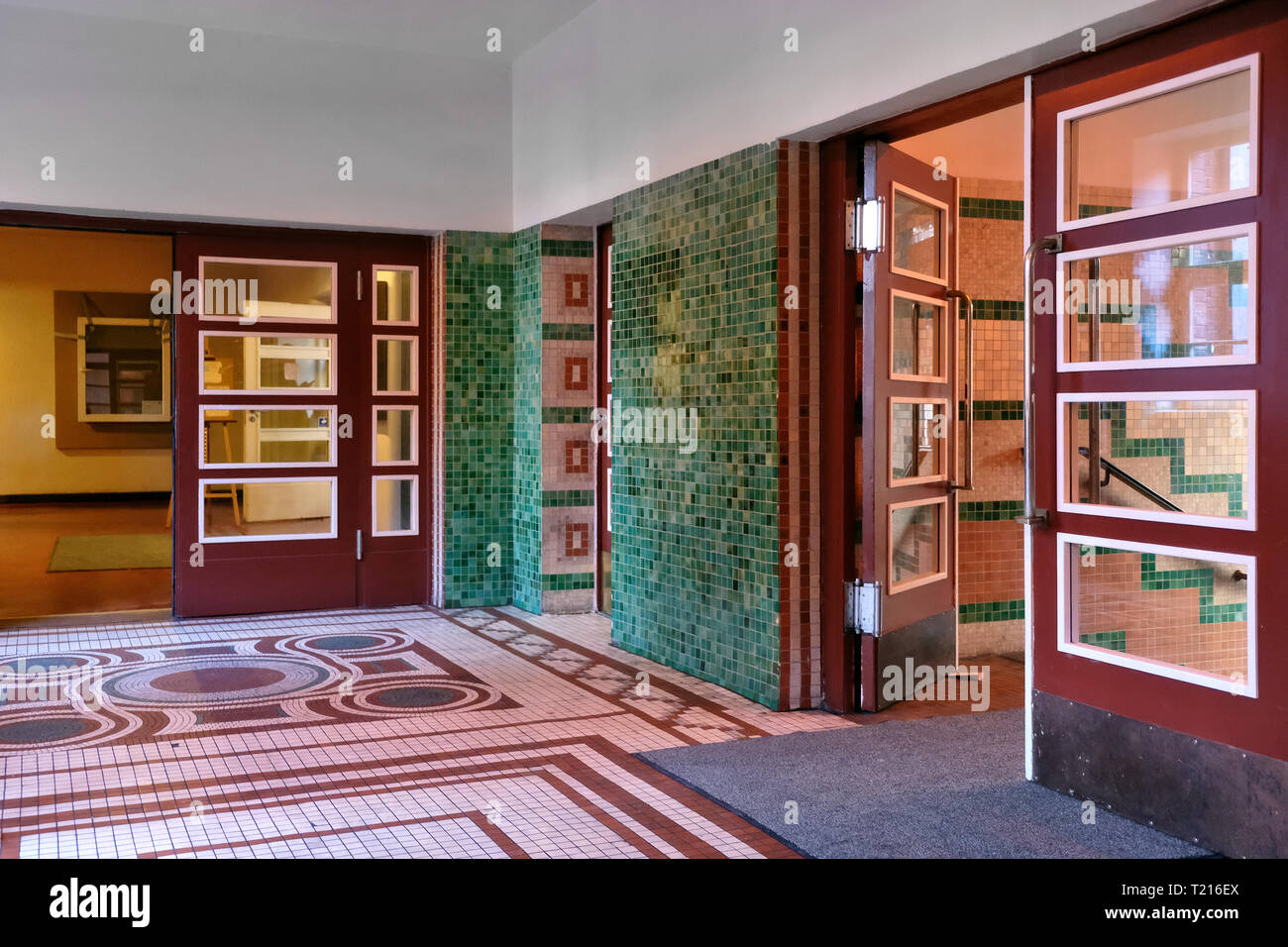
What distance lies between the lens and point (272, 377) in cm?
661

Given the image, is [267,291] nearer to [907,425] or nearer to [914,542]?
[907,425]

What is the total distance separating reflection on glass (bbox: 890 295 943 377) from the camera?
462 cm

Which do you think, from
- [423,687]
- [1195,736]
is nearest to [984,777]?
[1195,736]

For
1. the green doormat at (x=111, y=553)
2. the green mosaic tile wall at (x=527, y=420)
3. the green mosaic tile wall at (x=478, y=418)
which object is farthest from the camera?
the green doormat at (x=111, y=553)

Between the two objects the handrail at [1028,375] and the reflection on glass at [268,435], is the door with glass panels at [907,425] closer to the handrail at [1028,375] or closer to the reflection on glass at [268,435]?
the handrail at [1028,375]

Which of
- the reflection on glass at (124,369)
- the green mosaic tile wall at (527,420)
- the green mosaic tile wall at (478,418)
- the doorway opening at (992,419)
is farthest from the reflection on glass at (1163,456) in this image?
the reflection on glass at (124,369)

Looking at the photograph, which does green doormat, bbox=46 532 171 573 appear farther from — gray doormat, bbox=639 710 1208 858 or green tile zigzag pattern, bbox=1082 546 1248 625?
green tile zigzag pattern, bbox=1082 546 1248 625

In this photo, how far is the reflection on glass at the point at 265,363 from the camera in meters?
6.50

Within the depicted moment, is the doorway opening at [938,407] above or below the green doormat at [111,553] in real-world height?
above

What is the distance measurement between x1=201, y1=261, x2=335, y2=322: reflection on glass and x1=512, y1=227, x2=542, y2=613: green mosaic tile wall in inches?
42.2

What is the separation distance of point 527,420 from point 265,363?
1.48m

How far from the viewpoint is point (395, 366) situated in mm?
6879

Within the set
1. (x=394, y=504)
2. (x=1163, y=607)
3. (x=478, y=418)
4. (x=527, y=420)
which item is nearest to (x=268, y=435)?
(x=394, y=504)

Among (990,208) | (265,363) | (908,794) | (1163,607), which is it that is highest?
(990,208)
